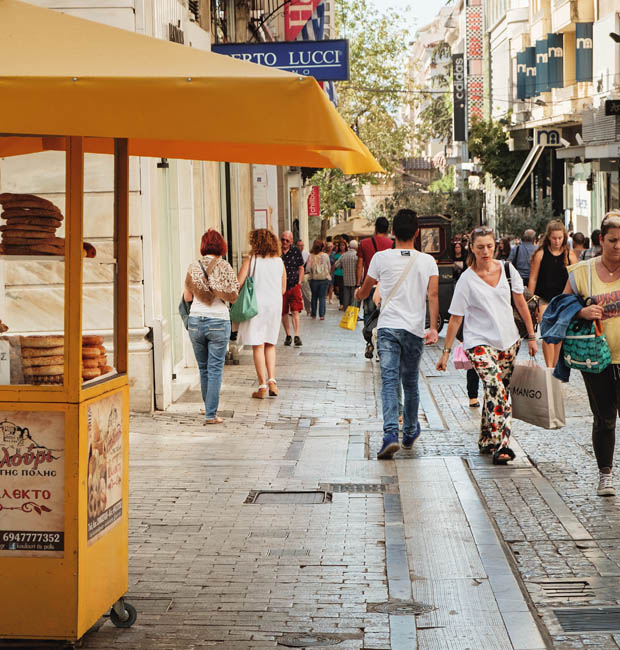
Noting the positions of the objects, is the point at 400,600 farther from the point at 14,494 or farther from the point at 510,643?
the point at 14,494

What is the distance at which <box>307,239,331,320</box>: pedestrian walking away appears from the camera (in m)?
26.3

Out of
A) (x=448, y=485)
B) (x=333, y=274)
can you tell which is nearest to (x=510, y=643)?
(x=448, y=485)

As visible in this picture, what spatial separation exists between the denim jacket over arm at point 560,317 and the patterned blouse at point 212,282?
4114mm

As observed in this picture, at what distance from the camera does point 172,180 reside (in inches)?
591

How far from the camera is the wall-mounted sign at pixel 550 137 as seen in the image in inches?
1625

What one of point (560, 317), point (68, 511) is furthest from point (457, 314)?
point (68, 511)

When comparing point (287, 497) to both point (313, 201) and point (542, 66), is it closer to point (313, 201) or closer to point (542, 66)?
point (542, 66)

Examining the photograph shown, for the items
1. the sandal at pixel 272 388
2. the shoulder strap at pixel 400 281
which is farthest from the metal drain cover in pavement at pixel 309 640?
the sandal at pixel 272 388

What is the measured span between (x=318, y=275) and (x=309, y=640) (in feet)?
71.9

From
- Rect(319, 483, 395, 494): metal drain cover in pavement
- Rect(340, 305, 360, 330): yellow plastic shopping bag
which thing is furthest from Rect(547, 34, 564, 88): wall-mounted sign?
Rect(319, 483, 395, 494): metal drain cover in pavement

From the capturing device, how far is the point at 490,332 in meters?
9.30

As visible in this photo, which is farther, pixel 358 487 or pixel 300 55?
pixel 300 55

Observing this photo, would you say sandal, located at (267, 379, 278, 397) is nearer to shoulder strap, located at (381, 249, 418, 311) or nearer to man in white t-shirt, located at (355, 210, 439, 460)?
man in white t-shirt, located at (355, 210, 439, 460)

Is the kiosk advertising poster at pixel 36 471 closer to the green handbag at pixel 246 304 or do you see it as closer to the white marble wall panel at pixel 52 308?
the white marble wall panel at pixel 52 308
